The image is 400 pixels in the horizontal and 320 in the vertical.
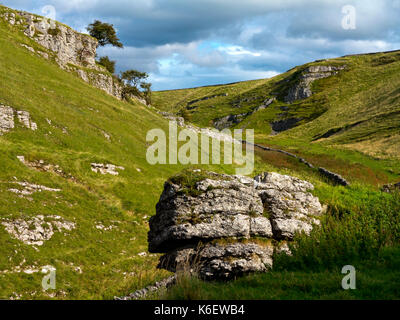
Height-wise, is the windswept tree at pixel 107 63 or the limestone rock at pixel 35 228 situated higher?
the windswept tree at pixel 107 63

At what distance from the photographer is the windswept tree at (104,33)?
9322cm

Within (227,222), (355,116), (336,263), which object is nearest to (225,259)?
(227,222)

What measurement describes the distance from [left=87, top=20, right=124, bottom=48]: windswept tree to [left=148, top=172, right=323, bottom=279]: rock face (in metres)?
89.2

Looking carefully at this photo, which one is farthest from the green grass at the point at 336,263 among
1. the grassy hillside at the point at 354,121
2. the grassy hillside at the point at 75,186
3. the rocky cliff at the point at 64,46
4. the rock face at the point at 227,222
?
the rocky cliff at the point at 64,46

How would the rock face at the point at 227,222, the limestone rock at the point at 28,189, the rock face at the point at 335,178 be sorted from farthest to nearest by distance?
the rock face at the point at 335,178
the limestone rock at the point at 28,189
the rock face at the point at 227,222

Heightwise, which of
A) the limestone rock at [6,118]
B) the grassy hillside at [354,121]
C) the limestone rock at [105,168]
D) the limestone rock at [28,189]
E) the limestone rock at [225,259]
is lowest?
the limestone rock at [225,259]

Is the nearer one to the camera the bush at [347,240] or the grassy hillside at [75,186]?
the bush at [347,240]

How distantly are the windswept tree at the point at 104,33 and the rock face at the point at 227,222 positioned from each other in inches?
3511

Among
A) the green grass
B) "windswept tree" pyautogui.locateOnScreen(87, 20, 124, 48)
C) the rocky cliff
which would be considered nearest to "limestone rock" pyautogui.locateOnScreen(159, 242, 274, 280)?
the green grass

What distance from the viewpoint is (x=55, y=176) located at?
29.3 m

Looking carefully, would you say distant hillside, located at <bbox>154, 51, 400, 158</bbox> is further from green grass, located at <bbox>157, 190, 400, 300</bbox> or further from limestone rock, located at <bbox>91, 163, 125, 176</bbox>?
green grass, located at <bbox>157, 190, 400, 300</bbox>

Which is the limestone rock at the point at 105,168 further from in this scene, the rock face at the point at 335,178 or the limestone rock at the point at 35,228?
the rock face at the point at 335,178

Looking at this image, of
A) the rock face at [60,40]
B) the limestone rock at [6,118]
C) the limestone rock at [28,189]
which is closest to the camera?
the limestone rock at [28,189]

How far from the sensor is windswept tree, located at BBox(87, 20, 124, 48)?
9322cm
